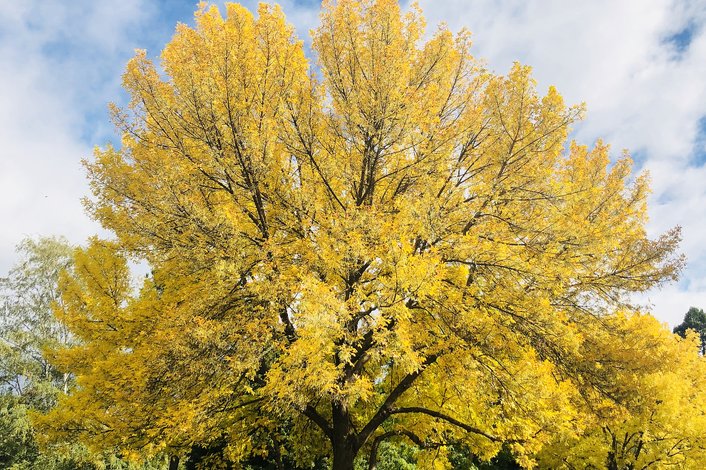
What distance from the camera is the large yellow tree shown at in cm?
594

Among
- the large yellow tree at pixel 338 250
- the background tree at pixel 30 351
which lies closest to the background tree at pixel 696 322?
the large yellow tree at pixel 338 250

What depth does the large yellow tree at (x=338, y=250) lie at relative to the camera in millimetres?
5938

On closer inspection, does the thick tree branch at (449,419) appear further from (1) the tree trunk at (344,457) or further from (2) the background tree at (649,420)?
(2) the background tree at (649,420)

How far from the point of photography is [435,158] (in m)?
7.18

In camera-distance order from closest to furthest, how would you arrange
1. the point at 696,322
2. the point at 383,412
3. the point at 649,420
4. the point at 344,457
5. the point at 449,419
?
1. the point at 449,419
2. the point at 344,457
3. the point at 383,412
4. the point at 649,420
5. the point at 696,322

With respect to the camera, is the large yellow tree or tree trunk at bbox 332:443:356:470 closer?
the large yellow tree

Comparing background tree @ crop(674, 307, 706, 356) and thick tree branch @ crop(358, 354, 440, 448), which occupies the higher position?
background tree @ crop(674, 307, 706, 356)

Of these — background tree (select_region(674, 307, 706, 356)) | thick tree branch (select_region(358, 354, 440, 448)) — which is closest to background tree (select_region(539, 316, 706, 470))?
thick tree branch (select_region(358, 354, 440, 448))

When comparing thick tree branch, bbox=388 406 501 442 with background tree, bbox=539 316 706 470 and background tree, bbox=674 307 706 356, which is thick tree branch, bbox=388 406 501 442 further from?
background tree, bbox=674 307 706 356

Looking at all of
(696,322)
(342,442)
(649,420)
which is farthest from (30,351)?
(696,322)

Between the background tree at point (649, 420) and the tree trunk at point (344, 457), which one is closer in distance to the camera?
the tree trunk at point (344, 457)

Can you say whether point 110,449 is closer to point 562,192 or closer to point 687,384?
point 562,192

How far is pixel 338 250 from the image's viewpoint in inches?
236

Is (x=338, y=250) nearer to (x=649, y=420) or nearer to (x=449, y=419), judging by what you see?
(x=449, y=419)
